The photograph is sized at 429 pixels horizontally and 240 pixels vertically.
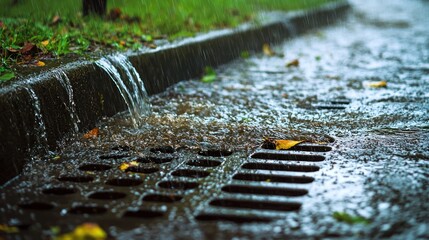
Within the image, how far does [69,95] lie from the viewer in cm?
309

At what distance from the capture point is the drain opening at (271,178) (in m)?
2.46

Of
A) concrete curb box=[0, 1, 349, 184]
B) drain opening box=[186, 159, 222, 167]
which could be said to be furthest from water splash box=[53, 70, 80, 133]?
drain opening box=[186, 159, 222, 167]

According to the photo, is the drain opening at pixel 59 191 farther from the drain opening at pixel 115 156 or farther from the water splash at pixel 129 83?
the water splash at pixel 129 83

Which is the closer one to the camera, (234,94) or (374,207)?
(374,207)

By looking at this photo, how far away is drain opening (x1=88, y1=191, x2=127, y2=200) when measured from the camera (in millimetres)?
2301

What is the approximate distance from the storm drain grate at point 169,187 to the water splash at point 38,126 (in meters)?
0.14


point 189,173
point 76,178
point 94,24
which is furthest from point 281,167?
point 94,24

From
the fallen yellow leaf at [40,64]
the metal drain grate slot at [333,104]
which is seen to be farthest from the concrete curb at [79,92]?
the metal drain grate slot at [333,104]

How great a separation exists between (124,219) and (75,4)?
5097mm

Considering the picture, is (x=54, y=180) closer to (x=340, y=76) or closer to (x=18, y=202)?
(x=18, y=202)

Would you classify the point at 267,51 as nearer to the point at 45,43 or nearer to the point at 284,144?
the point at 45,43

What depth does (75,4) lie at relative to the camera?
265 inches

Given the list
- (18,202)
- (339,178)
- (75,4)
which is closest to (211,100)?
(339,178)

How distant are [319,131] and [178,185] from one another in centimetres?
109
